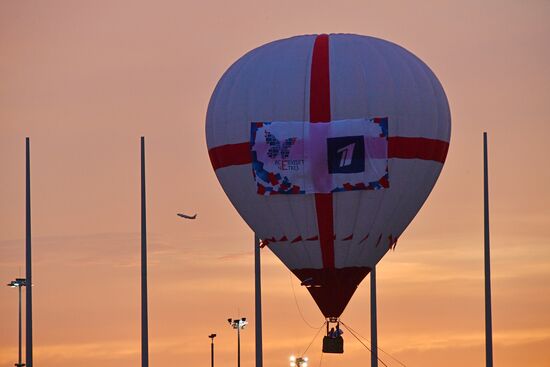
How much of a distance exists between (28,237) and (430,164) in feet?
76.0

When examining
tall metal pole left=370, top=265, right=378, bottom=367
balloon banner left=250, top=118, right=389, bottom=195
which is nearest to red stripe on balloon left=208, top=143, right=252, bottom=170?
balloon banner left=250, top=118, right=389, bottom=195

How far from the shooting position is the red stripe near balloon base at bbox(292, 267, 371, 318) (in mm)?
162000

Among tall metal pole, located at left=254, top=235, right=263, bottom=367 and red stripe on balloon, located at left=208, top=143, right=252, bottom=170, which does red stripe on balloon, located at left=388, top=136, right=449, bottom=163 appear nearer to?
red stripe on balloon, located at left=208, top=143, right=252, bottom=170

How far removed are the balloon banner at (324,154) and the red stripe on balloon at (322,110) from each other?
0.45 metres

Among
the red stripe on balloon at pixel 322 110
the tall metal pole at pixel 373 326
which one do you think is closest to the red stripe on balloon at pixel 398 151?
the red stripe on balloon at pixel 322 110

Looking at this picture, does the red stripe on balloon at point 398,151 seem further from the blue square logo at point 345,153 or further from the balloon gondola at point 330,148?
the blue square logo at point 345,153

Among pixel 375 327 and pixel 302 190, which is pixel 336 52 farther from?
pixel 375 327

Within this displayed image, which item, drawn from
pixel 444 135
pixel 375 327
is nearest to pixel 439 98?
pixel 444 135

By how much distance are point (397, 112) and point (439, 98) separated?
311cm

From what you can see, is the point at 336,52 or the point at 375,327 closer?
the point at 336,52

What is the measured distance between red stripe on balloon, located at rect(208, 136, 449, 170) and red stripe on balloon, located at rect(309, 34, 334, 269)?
326cm

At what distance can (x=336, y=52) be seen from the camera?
162 metres

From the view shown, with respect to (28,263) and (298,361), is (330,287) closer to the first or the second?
(298,361)

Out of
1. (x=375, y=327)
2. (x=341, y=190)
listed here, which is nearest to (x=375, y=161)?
(x=341, y=190)
